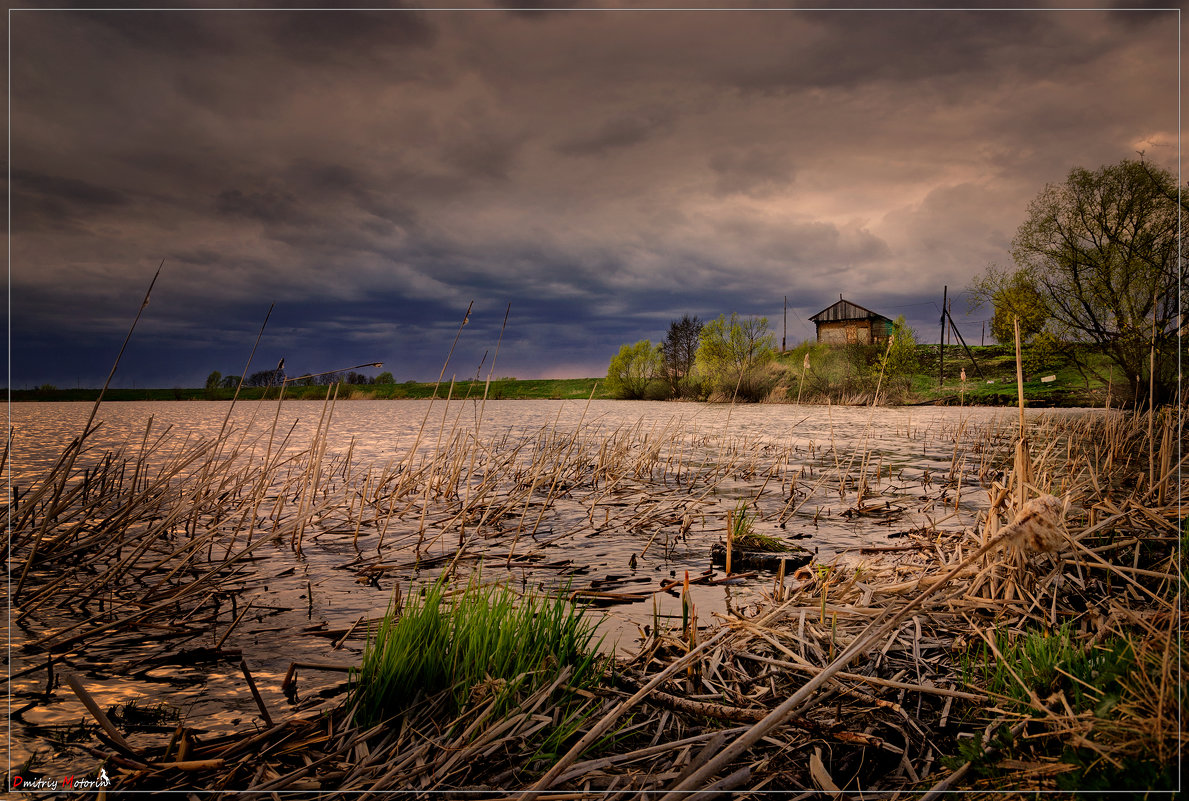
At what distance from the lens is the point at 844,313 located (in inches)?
2938

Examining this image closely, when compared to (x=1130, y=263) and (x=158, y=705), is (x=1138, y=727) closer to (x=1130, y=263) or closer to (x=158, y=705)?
(x=158, y=705)

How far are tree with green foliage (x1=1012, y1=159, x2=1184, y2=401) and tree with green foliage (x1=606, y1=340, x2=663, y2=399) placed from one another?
3261cm

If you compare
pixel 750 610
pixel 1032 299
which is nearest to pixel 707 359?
pixel 1032 299

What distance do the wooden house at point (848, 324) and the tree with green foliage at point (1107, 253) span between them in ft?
157

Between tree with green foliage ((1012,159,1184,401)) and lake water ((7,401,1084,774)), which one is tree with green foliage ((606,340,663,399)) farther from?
lake water ((7,401,1084,774))

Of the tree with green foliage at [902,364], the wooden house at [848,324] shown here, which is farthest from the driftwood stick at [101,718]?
the wooden house at [848,324]

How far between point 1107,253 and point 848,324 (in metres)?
55.5

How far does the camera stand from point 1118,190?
20781 millimetres

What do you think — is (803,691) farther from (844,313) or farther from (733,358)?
(844,313)

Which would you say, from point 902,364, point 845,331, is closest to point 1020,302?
point 902,364

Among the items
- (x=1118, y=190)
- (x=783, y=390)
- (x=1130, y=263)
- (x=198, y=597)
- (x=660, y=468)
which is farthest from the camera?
(x=783, y=390)

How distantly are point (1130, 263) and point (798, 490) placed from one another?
779 inches

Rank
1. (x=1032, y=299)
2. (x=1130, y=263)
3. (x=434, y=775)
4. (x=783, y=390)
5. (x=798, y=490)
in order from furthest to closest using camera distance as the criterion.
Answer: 1. (x=783, y=390)
2. (x=1032, y=299)
3. (x=1130, y=263)
4. (x=798, y=490)
5. (x=434, y=775)

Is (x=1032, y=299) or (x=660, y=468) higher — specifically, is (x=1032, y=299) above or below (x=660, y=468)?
above
